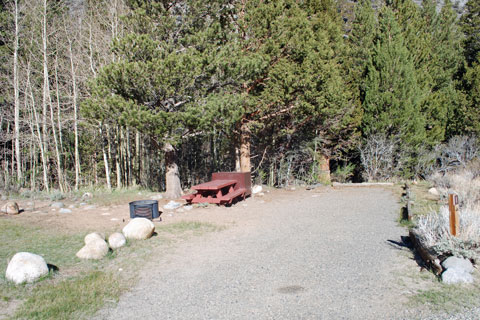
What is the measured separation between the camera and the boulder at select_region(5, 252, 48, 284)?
420 cm

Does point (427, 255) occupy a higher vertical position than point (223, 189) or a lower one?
lower

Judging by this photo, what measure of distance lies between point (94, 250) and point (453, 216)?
4.43 m

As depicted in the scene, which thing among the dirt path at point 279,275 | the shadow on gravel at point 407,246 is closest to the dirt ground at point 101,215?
the dirt path at point 279,275

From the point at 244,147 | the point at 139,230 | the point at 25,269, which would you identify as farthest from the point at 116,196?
the point at 25,269

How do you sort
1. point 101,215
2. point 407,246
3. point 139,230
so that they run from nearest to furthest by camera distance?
point 407,246
point 139,230
point 101,215

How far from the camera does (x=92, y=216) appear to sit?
816 cm

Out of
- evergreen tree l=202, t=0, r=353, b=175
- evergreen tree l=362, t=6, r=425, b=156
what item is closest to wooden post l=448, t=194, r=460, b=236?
evergreen tree l=202, t=0, r=353, b=175

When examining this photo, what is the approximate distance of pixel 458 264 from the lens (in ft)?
13.6

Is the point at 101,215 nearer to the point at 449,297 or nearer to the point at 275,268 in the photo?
the point at 275,268

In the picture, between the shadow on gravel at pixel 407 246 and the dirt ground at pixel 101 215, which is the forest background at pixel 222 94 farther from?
the shadow on gravel at pixel 407 246

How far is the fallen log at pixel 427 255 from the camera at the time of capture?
429cm

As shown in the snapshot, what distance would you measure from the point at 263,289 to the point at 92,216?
517 cm

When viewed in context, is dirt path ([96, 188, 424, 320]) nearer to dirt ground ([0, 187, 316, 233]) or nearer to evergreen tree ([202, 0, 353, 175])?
dirt ground ([0, 187, 316, 233])

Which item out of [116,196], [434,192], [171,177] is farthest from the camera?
[116,196]
